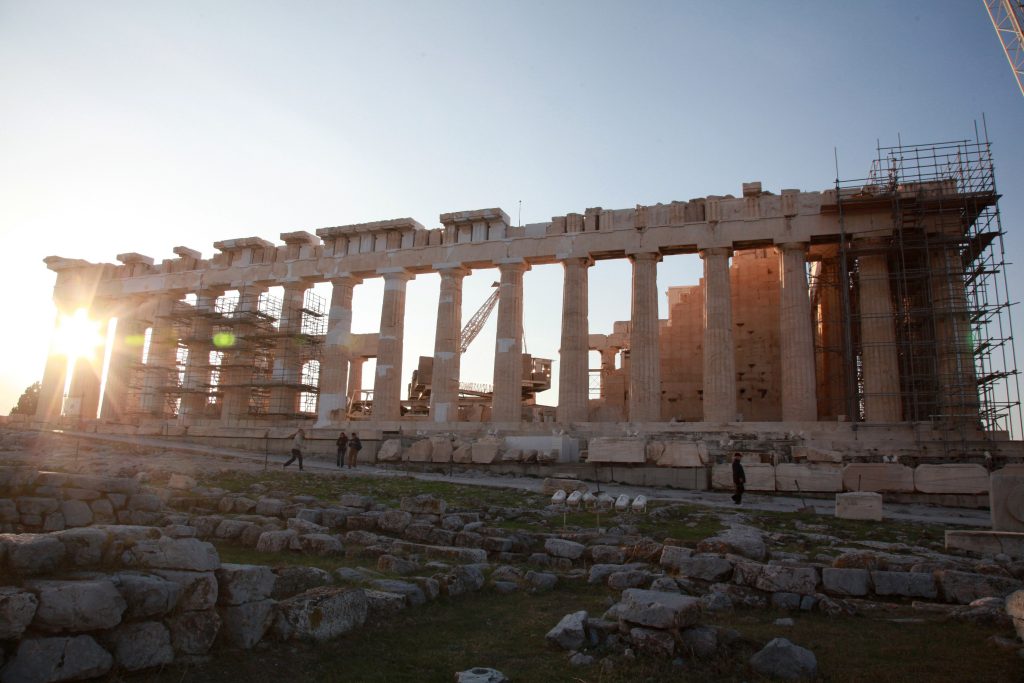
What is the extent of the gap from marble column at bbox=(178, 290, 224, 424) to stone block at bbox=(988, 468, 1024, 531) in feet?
115

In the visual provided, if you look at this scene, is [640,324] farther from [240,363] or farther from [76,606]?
[76,606]

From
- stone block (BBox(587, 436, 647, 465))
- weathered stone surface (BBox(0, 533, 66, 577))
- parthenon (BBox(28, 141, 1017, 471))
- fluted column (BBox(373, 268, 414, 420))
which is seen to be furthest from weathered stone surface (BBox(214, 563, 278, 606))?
fluted column (BBox(373, 268, 414, 420))

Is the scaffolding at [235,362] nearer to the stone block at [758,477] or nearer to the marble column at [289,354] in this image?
the marble column at [289,354]

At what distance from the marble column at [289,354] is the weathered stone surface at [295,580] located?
96.9 ft

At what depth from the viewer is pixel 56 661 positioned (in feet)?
16.0

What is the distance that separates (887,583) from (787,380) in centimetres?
2016

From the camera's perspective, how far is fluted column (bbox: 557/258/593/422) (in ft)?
98.0

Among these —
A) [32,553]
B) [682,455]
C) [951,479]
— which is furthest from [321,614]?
[951,479]

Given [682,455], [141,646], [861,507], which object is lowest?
[141,646]

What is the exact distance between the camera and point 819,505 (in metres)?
17.6

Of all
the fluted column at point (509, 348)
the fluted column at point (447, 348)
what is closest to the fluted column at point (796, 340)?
the fluted column at point (509, 348)

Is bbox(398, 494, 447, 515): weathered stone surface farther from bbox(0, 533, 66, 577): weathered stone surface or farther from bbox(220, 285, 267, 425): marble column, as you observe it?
bbox(220, 285, 267, 425): marble column

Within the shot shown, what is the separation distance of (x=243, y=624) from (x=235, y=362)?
34477mm

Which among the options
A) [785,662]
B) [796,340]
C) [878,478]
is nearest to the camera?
[785,662]
